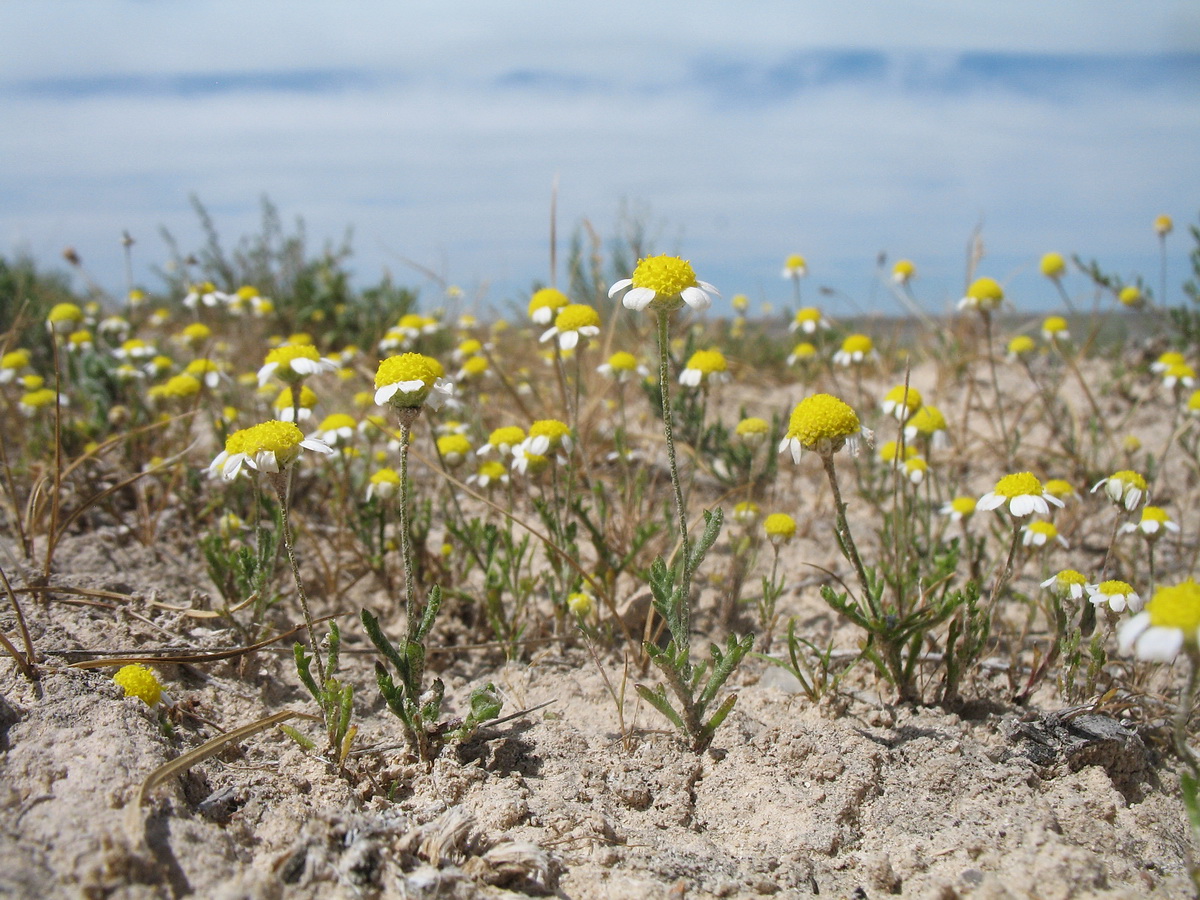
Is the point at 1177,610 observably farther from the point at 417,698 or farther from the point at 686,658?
the point at 417,698

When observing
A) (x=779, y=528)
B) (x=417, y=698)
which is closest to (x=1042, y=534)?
(x=779, y=528)

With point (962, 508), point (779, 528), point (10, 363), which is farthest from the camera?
point (10, 363)

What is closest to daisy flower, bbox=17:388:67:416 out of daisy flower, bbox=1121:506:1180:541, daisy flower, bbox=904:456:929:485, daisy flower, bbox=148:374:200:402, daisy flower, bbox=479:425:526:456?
daisy flower, bbox=148:374:200:402

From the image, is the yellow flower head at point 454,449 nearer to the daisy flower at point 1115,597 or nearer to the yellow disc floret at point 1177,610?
the daisy flower at point 1115,597

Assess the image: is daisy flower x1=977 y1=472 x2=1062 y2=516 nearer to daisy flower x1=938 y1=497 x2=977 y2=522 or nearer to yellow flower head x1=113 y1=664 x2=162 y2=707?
daisy flower x1=938 y1=497 x2=977 y2=522

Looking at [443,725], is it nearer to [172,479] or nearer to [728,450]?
[172,479]

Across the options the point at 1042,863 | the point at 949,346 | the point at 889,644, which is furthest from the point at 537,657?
the point at 949,346

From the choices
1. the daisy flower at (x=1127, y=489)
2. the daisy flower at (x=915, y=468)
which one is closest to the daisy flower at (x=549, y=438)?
the daisy flower at (x=915, y=468)
